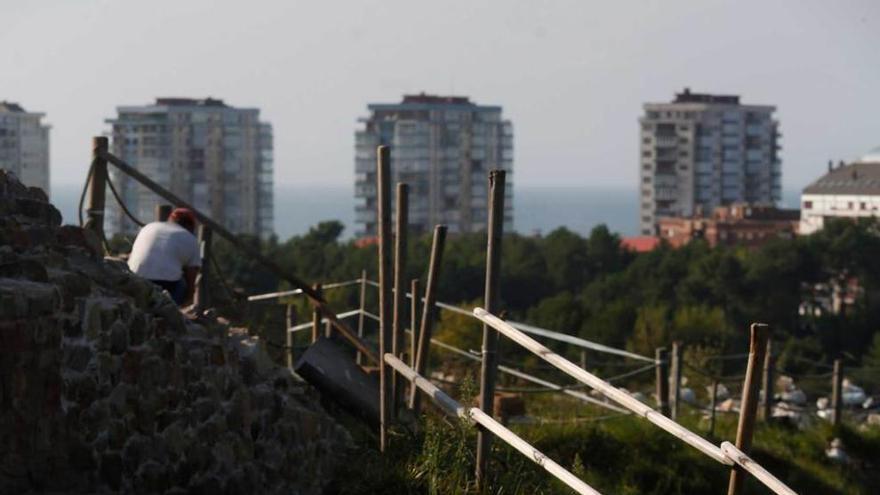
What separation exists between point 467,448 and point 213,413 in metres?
0.97

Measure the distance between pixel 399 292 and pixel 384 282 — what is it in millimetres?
119

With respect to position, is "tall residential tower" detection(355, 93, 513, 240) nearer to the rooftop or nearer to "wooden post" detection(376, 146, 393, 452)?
the rooftop

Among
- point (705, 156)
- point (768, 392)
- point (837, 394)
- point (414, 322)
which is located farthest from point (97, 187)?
point (705, 156)

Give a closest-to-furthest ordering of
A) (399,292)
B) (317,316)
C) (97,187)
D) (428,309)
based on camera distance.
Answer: (399,292) → (428,309) → (97,187) → (317,316)

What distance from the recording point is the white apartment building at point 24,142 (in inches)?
5600

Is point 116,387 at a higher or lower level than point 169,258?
lower

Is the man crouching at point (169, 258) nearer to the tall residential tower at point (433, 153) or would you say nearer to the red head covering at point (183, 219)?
the red head covering at point (183, 219)

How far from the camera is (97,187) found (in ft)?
30.0

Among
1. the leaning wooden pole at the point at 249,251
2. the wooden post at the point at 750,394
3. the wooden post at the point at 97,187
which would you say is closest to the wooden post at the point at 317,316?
the leaning wooden pole at the point at 249,251

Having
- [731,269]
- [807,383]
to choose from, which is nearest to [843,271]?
[731,269]

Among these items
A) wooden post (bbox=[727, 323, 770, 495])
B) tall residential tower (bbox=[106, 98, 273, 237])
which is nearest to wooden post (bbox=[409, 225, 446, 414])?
wooden post (bbox=[727, 323, 770, 495])

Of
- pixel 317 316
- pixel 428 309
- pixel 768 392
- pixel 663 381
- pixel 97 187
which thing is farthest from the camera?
pixel 768 392

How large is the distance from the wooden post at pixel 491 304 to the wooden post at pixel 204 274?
77.3 inches

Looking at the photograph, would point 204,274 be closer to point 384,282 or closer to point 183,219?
point 183,219
